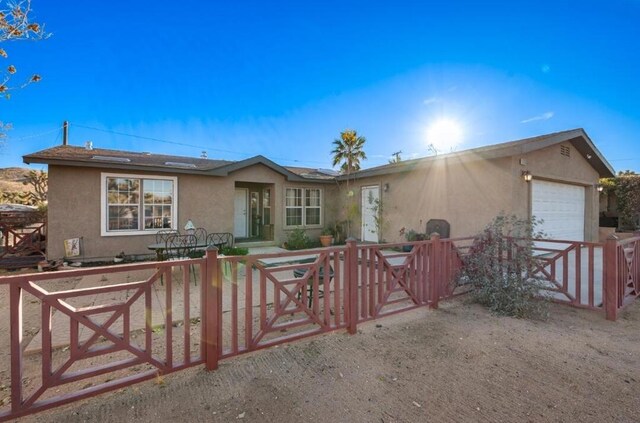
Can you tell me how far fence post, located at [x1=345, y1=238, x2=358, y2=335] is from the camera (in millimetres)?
3740

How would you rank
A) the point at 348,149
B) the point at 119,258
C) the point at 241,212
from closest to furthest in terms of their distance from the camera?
the point at 119,258
the point at 241,212
the point at 348,149

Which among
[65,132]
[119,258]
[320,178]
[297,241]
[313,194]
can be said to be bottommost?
[119,258]

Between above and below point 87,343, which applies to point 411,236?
above

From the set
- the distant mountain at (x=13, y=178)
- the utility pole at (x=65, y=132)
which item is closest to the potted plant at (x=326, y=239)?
the utility pole at (x=65, y=132)

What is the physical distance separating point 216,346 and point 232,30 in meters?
9.07

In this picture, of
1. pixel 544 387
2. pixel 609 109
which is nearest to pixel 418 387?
pixel 544 387

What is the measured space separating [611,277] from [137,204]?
35.6 ft

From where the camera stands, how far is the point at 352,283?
148 inches

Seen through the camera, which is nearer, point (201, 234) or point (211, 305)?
point (211, 305)

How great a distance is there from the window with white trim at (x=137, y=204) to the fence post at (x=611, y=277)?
10.1m

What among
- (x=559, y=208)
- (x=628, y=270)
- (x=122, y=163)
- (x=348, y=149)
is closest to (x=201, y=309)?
(x=628, y=270)

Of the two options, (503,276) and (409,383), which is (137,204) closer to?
(409,383)

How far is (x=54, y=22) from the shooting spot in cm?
616

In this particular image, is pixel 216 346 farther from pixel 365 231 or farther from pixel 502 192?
pixel 365 231
